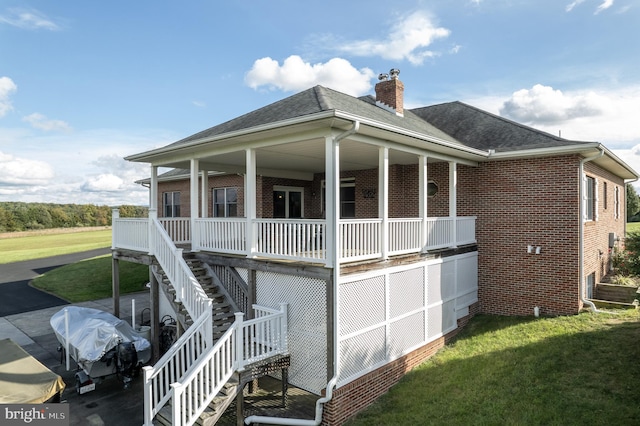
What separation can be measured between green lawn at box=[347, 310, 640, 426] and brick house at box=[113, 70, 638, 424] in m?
0.62

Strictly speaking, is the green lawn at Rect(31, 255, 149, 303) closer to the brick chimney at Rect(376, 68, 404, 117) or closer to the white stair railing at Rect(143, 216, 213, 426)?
the white stair railing at Rect(143, 216, 213, 426)

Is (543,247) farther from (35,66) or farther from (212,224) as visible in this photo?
(35,66)

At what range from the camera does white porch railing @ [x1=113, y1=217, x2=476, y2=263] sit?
7734 millimetres

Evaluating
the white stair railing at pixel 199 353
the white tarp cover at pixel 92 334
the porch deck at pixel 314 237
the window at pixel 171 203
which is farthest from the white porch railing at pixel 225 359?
the window at pixel 171 203

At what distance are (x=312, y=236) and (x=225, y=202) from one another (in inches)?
411

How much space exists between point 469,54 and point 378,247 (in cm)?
796

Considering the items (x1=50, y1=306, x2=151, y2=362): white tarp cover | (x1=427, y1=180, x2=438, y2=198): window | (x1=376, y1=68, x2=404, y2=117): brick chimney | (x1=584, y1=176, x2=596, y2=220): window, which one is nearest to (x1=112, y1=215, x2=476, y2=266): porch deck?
(x1=427, y1=180, x2=438, y2=198): window

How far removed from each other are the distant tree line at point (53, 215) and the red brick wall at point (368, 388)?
175 feet

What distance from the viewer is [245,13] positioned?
39.2ft

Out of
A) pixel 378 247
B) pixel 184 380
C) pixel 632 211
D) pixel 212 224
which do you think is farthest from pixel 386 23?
pixel 632 211

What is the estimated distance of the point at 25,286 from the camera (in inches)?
807

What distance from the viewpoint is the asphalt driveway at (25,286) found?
55.3ft

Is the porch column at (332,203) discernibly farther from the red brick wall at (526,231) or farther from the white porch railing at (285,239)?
the red brick wall at (526,231)

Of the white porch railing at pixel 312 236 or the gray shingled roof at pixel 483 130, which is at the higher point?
the gray shingled roof at pixel 483 130
